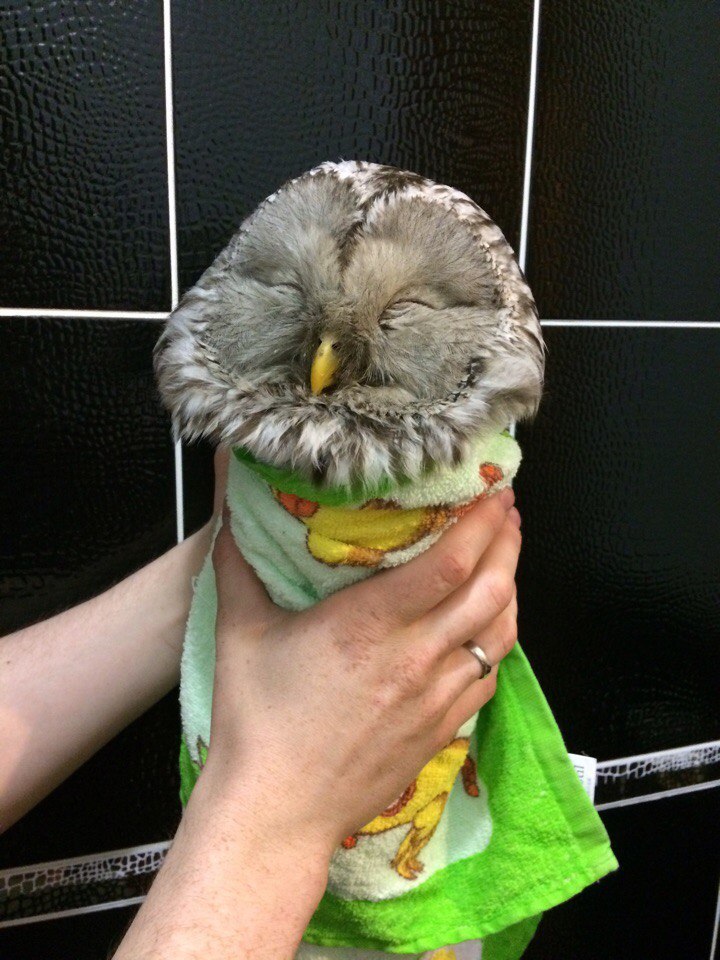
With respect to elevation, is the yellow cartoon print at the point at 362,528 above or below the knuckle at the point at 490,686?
above

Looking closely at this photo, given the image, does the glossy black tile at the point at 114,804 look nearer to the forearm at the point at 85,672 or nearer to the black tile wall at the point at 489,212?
the black tile wall at the point at 489,212

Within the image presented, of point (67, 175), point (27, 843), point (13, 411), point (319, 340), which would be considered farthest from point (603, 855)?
point (67, 175)

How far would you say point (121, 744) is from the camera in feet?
3.15

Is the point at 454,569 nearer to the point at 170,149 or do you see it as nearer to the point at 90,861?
the point at 170,149

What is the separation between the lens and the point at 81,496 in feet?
2.93

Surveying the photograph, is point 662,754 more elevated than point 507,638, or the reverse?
point 507,638

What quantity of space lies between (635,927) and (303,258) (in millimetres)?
1263

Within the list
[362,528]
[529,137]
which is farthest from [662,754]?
[529,137]

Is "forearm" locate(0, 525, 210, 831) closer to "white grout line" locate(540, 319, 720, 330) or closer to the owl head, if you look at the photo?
the owl head

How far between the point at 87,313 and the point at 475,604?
1.83 feet

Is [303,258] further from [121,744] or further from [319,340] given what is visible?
[121,744]

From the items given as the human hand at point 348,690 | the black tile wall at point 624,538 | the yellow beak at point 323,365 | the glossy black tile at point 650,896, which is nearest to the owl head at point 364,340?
the yellow beak at point 323,365

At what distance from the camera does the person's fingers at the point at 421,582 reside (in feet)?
2.02

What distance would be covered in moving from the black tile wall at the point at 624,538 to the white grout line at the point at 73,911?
0.66 metres
